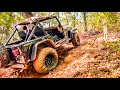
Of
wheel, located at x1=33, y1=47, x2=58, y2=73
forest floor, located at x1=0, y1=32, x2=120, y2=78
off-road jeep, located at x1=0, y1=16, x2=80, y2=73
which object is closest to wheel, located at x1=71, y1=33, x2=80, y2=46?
forest floor, located at x1=0, y1=32, x2=120, y2=78

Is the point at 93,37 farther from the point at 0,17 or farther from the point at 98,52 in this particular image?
the point at 0,17

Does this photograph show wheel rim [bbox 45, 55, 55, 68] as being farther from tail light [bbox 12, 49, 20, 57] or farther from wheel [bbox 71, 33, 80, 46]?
wheel [bbox 71, 33, 80, 46]

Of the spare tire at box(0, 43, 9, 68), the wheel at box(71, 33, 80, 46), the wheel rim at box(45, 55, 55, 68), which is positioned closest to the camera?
the spare tire at box(0, 43, 9, 68)

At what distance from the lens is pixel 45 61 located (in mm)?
5754

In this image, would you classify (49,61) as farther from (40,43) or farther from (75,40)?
(75,40)

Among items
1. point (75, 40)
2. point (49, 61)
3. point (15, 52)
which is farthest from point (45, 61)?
point (75, 40)

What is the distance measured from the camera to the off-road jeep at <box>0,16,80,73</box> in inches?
217

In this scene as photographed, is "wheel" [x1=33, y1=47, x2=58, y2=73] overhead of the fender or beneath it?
beneath

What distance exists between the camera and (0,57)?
5.80m

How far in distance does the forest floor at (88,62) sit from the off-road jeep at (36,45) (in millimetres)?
289

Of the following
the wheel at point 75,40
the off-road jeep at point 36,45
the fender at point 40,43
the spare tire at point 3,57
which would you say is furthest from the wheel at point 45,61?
the wheel at point 75,40

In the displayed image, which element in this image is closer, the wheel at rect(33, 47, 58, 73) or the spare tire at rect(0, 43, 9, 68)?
the wheel at rect(33, 47, 58, 73)

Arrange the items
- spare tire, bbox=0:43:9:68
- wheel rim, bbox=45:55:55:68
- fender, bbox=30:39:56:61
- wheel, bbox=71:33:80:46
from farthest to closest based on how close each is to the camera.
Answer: wheel, bbox=71:33:80:46
wheel rim, bbox=45:55:55:68
spare tire, bbox=0:43:9:68
fender, bbox=30:39:56:61
